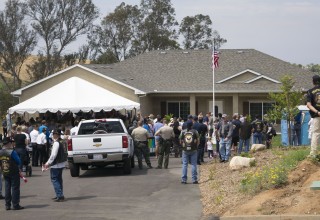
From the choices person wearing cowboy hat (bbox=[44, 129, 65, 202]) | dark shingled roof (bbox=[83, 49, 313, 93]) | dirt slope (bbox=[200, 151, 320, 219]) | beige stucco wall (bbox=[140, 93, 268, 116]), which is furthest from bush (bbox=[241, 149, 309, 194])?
beige stucco wall (bbox=[140, 93, 268, 116])

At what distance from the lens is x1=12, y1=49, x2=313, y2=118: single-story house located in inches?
1468

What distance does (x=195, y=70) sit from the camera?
41062 mm

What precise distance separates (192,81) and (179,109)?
1.95 meters

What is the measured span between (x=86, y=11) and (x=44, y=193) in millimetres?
46190

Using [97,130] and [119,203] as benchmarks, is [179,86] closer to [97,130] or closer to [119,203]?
[97,130]

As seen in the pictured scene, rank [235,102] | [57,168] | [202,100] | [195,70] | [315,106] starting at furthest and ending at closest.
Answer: [195,70]
[202,100]
[235,102]
[57,168]
[315,106]

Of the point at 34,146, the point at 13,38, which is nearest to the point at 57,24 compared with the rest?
the point at 13,38

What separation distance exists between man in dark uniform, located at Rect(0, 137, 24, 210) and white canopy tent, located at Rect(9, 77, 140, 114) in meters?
15.9

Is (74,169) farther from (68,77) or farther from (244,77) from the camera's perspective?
(244,77)

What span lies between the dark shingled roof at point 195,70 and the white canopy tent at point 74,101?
5.86m

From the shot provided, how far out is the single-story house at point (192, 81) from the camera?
37.3 meters

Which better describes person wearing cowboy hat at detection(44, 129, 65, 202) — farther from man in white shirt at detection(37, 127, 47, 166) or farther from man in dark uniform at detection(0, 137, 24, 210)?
man in white shirt at detection(37, 127, 47, 166)

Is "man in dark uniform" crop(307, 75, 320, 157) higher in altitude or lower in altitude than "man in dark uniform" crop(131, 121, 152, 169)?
higher

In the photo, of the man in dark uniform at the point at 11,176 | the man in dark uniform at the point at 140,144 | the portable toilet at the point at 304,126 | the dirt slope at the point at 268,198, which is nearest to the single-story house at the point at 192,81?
the portable toilet at the point at 304,126
